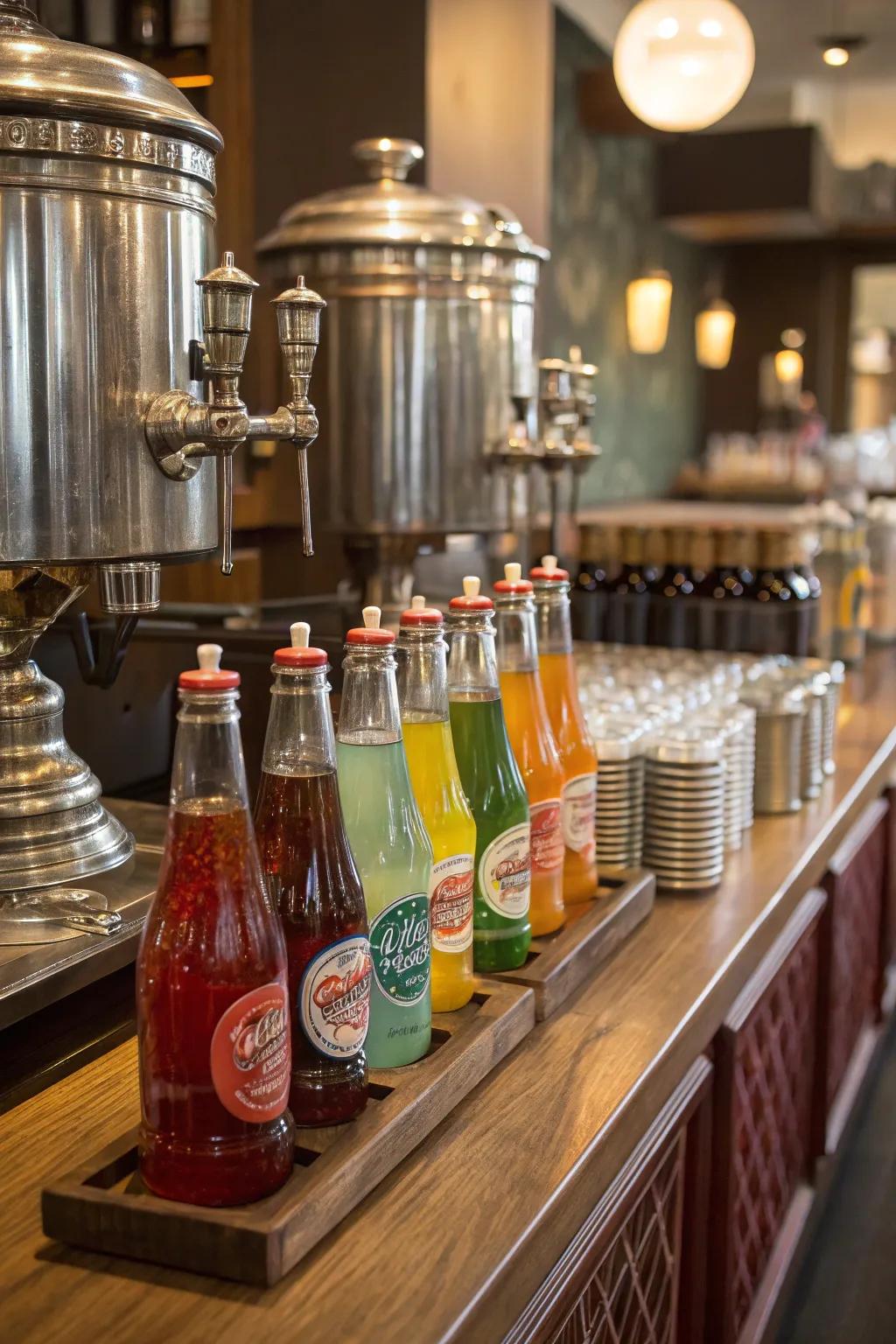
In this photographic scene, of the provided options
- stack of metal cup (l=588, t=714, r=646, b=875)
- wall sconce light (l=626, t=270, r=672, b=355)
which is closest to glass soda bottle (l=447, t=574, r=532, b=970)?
stack of metal cup (l=588, t=714, r=646, b=875)

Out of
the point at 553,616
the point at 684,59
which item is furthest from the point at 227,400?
the point at 684,59

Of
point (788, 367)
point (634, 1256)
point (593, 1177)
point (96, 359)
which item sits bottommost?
point (634, 1256)

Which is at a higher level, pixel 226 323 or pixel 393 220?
pixel 393 220

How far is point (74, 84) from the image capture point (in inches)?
35.8

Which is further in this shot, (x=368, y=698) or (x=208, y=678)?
(x=368, y=698)

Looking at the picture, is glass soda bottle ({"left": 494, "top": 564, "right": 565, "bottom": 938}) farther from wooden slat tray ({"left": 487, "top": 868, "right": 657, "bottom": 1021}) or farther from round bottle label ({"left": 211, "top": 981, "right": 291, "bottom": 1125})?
round bottle label ({"left": 211, "top": 981, "right": 291, "bottom": 1125})

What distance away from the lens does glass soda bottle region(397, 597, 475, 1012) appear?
0.95 m

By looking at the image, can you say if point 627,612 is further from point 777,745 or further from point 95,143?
point 95,143

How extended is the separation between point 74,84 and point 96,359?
177 millimetres

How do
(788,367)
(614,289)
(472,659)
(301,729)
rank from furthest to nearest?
(788,367) < (614,289) < (472,659) < (301,729)

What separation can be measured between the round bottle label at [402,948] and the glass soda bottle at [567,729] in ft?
1.10

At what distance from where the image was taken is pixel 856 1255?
7.10 ft

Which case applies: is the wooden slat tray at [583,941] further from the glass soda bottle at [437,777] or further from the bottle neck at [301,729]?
the bottle neck at [301,729]

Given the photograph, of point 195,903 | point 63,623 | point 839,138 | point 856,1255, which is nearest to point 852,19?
point 839,138
